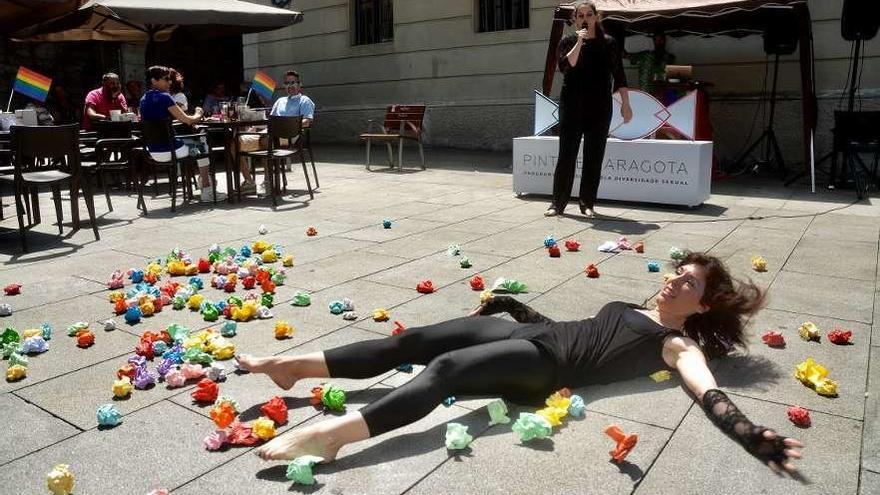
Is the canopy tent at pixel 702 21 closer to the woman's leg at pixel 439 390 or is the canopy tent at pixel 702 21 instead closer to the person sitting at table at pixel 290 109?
the person sitting at table at pixel 290 109

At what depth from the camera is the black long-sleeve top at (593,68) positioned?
7289 millimetres

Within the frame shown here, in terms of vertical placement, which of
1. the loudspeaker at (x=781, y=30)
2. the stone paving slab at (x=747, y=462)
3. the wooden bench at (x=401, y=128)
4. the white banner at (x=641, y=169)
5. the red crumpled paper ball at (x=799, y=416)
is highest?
the loudspeaker at (x=781, y=30)

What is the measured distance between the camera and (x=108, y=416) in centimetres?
282

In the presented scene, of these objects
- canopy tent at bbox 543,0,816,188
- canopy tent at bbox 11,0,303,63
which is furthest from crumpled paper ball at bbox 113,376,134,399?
canopy tent at bbox 11,0,303,63

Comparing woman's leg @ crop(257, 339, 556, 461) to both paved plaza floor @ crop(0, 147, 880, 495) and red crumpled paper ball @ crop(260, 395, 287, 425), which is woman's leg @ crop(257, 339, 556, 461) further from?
red crumpled paper ball @ crop(260, 395, 287, 425)

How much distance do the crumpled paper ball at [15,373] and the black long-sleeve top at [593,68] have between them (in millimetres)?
5598

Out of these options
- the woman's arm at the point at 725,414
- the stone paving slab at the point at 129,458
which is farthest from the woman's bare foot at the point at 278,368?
the woman's arm at the point at 725,414

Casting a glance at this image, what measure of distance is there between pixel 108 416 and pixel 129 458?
1.00ft

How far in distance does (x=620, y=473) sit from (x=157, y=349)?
7.69 ft

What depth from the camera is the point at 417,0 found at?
631 inches

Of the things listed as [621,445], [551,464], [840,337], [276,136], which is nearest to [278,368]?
[551,464]

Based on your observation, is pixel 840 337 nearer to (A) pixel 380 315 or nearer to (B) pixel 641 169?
(A) pixel 380 315

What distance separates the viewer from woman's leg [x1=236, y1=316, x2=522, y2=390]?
2.97 meters

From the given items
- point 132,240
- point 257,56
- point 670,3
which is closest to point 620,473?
point 132,240
